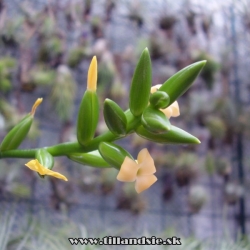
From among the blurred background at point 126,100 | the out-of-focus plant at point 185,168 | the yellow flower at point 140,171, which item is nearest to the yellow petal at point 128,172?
the yellow flower at point 140,171

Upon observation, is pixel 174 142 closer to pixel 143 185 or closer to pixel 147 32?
pixel 143 185

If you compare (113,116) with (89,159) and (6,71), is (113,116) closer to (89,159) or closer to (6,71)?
(89,159)

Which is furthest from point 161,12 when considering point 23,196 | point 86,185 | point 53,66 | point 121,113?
point 121,113

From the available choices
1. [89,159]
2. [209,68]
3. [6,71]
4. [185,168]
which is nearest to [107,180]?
[185,168]

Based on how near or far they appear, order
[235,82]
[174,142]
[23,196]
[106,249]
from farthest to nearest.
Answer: [235,82] → [23,196] → [106,249] → [174,142]

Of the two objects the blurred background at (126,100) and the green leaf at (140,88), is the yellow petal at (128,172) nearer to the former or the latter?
the green leaf at (140,88)

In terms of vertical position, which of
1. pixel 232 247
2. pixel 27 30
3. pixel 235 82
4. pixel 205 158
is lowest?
pixel 232 247

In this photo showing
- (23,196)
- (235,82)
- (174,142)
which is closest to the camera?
(174,142)
